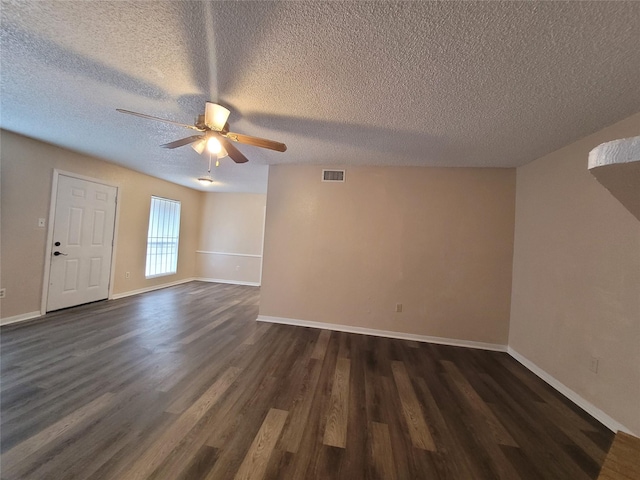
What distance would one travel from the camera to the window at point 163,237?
5.26 m

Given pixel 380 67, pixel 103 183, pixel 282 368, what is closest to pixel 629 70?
pixel 380 67

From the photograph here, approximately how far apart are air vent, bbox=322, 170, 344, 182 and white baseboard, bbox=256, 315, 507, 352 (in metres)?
2.18

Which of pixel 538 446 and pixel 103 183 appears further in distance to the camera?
pixel 103 183

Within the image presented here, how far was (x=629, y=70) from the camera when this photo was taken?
4.78ft

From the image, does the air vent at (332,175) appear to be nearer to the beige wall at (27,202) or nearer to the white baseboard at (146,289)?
the beige wall at (27,202)

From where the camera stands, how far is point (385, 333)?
353 centimetres

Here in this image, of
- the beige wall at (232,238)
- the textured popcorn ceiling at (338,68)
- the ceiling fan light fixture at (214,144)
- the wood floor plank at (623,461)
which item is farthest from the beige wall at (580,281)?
the beige wall at (232,238)

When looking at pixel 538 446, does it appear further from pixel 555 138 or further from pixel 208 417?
pixel 555 138

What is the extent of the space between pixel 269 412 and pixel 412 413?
3.65ft

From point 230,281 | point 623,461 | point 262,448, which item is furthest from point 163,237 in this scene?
point 623,461

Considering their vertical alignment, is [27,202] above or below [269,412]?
above

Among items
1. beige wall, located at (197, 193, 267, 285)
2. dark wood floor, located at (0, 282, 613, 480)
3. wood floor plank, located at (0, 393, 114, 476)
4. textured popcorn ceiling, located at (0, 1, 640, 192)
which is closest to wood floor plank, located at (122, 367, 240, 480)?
dark wood floor, located at (0, 282, 613, 480)

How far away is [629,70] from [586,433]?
2.50m

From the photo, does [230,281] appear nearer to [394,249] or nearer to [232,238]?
[232,238]
